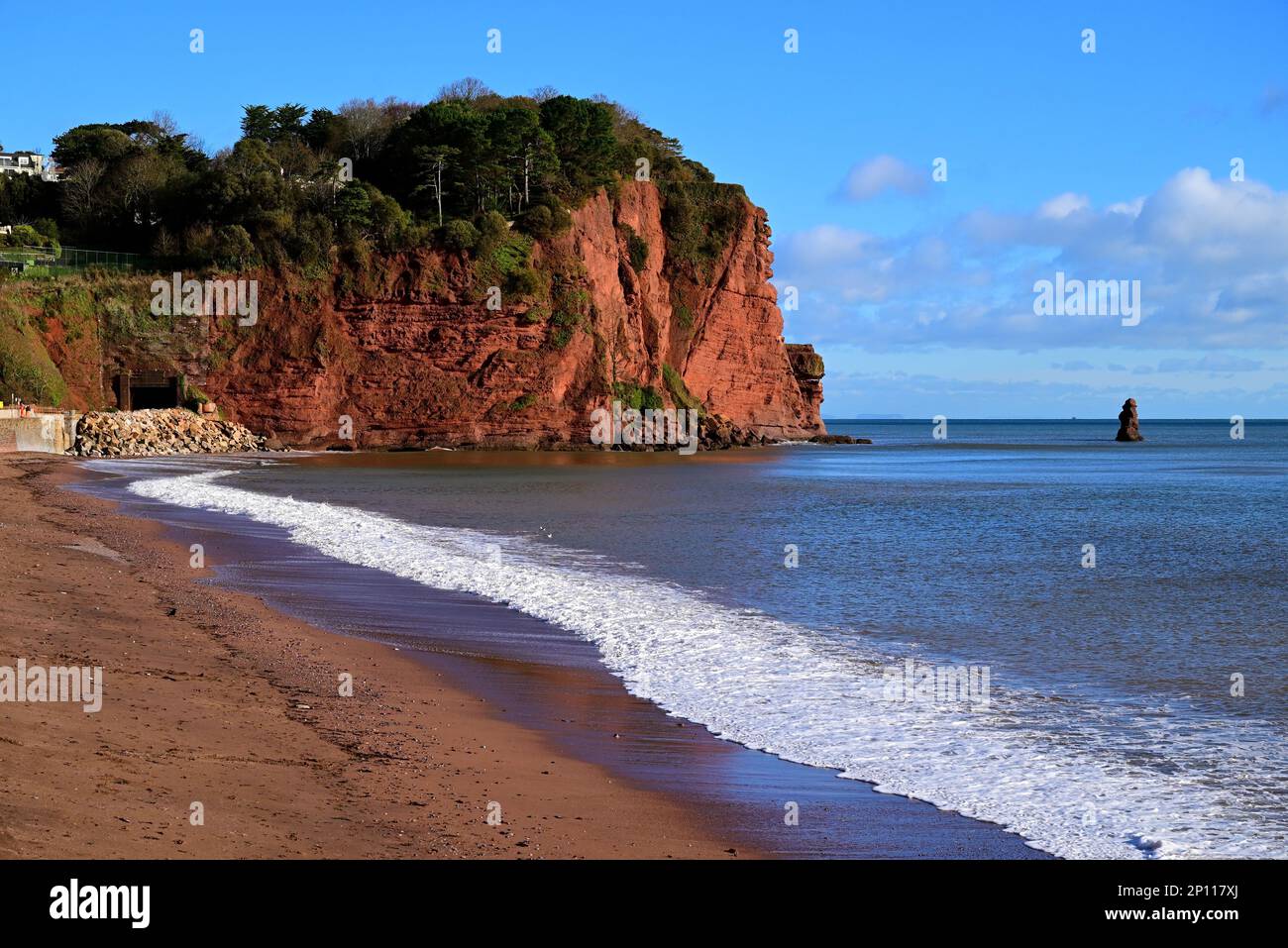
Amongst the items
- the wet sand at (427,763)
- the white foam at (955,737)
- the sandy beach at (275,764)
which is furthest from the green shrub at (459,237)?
the sandy beach at (275,764)

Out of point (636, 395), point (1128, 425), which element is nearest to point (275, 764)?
point (636, 395)

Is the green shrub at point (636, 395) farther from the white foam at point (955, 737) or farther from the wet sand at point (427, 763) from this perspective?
the wet sand at point (427, 763)

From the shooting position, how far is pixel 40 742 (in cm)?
662

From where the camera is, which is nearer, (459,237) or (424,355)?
(424,355)

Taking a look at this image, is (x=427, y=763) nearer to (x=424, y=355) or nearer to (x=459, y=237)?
(x=424, y=355)

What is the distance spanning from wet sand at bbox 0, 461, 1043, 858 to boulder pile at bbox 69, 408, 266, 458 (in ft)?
155

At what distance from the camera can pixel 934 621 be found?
14.2m

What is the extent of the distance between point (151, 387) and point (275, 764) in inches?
2529

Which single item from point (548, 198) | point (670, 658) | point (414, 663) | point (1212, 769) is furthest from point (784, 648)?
point (548, 198)

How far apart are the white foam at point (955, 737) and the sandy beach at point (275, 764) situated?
5.89 ft
